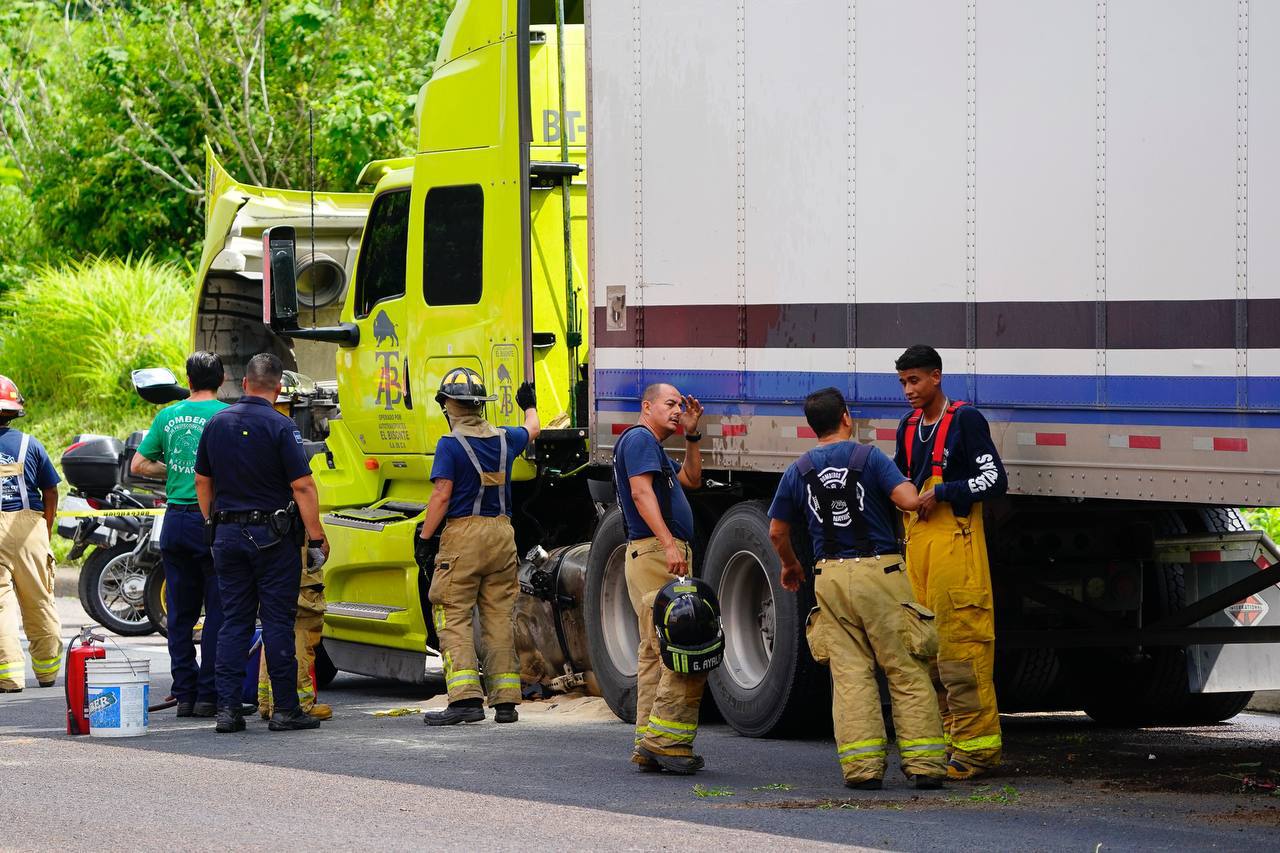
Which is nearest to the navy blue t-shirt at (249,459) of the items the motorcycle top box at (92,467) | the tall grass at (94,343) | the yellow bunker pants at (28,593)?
the yellow bunker pants at (28,593)

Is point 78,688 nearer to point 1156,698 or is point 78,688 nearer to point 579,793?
point 579,793

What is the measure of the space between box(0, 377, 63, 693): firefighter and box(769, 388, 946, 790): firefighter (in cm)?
583

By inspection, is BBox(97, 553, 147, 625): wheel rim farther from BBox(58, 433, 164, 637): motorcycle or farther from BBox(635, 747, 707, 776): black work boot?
BBox(635, 747, 707, 776): black work boot

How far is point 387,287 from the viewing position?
1230cm

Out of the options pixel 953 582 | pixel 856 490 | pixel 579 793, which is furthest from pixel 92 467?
pixel 953 582

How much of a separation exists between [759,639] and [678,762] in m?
1.68

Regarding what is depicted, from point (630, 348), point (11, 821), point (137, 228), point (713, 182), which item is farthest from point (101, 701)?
point (137, 228)

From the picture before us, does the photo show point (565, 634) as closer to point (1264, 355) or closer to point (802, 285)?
point (802, 285)

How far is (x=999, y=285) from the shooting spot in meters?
8.27

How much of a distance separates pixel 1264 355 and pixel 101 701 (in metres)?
5.82

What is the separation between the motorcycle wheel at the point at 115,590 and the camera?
15.5m

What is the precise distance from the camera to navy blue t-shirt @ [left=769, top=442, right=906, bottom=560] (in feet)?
27.1

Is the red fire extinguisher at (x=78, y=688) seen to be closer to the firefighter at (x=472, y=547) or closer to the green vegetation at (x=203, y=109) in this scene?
the firefighter at (x=472, y=547)

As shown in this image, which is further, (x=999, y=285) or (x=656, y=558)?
(x=656, y=558)
